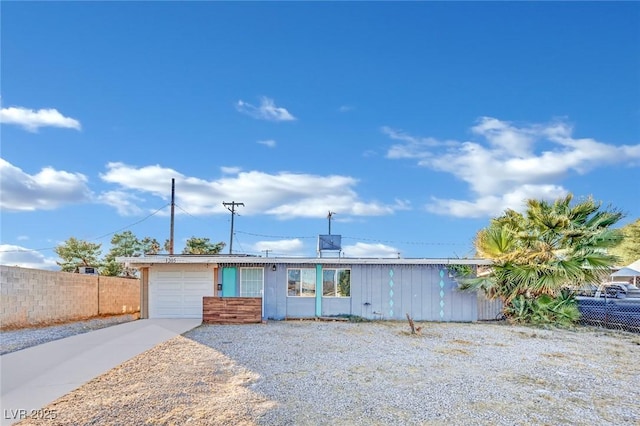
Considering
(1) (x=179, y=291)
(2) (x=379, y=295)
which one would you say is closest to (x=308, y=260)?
(2) (x=379, y=295)

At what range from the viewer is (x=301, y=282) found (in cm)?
1592

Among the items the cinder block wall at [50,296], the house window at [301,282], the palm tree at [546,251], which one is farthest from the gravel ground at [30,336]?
the palm tree at [546,251]

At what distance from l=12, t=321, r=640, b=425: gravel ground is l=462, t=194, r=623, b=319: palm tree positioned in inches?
130

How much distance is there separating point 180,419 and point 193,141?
12295mm

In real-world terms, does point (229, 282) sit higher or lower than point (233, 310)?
higher

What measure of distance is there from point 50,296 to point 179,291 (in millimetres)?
4134

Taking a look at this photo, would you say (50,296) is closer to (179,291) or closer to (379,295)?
(179,291)

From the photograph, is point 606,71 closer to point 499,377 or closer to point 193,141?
point 499,377

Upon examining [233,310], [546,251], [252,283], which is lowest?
[233,310]

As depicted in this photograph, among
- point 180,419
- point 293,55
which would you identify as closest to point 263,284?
point 293,55

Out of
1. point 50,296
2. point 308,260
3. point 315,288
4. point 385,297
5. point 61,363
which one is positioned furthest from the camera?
point 315,288

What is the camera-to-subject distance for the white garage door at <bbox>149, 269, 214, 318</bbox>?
1589 centimetres

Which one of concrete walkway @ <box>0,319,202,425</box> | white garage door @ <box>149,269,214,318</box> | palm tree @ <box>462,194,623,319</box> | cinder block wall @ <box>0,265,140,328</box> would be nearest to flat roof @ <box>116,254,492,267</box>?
white garage door @ <box>149,269,214,318</box>

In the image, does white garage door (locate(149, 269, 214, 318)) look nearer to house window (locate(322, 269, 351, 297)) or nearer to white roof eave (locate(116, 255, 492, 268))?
white roof eave (locate(116, 255, 492, 268))
